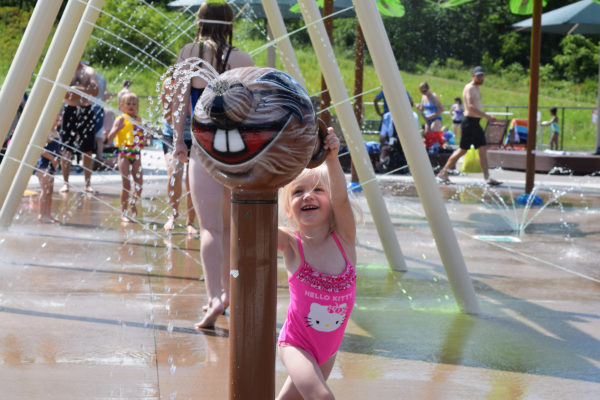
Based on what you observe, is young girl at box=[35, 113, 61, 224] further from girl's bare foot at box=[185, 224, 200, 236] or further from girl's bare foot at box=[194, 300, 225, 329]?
girl's bare foot at box=[194, 300, 225, 329]

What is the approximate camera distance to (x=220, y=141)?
1600 millimetres

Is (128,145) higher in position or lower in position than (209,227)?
lower

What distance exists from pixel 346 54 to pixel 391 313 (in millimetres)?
38974

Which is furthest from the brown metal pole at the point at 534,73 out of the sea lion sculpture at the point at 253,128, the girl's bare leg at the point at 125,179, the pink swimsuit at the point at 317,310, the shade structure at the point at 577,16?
the sea lion sculpture at the point at 253,128

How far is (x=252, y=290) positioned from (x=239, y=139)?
1.09ft

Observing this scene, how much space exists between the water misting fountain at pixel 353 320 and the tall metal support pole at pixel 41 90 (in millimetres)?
81

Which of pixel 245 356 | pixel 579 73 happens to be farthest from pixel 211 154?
pixel 579 73

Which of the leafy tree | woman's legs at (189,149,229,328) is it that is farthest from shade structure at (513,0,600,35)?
the leafy tree

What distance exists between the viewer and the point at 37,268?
5121 millimetres

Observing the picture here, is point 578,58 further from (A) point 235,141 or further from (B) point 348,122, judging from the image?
(A) point 235,141

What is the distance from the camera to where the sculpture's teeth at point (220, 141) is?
1594mm

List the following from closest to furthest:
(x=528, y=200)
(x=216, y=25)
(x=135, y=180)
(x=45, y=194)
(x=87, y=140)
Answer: (x=216, y=25)
(x=45, y=194)
(x=135, y=180)
(x=87, y=140)
(x=528, y=200)

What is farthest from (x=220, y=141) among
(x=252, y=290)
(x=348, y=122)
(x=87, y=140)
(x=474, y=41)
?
(x=474, y=41)

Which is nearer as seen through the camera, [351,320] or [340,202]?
[340,202]
